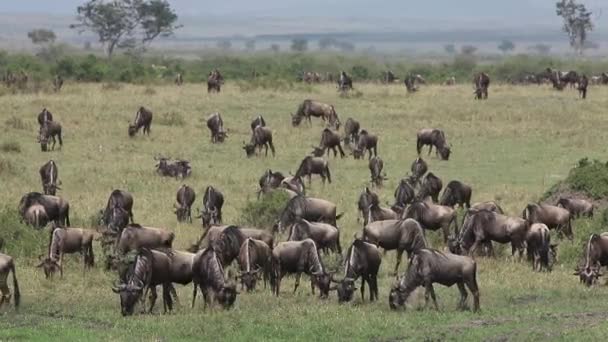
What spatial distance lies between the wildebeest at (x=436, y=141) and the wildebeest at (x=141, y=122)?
26.6 ft

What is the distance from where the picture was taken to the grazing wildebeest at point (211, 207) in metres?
23.7

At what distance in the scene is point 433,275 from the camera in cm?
1661

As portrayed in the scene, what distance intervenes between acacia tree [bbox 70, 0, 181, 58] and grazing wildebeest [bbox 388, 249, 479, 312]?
96.9 meters

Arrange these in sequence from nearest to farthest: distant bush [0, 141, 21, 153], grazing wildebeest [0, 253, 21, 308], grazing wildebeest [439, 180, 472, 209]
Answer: grazing wildebeest [0, 253, 21, 308], grazing wildebeest [439, 180, 472, 209], distant bush [0, 141, 21, 153]

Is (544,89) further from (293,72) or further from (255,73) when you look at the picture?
(293,72)

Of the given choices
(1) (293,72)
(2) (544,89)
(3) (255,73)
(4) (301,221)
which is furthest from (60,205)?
(1) (293,72)

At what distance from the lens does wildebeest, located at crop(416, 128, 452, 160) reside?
110ft

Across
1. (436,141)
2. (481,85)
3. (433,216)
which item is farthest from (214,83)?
(433,216)

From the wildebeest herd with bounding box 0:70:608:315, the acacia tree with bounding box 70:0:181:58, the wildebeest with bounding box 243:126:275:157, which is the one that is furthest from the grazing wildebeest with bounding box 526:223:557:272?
the acacia tree with bounding box 70:0:181:58

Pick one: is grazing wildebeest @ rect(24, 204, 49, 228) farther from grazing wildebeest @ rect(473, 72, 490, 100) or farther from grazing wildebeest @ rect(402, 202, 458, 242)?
grazing wildebeest @ rect(473, 72, 490, 100)

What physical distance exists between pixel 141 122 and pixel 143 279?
65.7 feet

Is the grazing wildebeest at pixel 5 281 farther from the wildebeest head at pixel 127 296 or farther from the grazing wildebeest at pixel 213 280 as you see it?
the grazing wildebeest at pixel 213 280

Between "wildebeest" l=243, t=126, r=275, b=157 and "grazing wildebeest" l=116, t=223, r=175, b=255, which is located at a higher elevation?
"grazing wildebeest" l=116, t=223, r=175, b=255

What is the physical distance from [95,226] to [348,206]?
569cm
